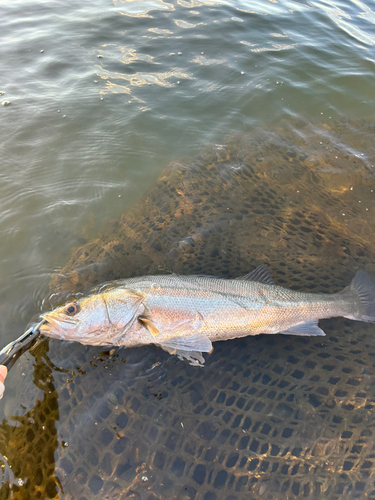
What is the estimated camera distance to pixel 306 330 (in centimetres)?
366

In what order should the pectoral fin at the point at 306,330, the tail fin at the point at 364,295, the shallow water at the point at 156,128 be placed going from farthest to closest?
the shallow water at the point at 156,128, the tail fin at the point at 364,295, the pectoral fin at the point at 306,330

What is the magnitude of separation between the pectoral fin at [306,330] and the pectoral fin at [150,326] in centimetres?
153

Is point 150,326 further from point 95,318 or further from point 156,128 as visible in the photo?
point 156,128

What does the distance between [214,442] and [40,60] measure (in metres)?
10.2

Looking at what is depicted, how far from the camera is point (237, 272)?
172 inches

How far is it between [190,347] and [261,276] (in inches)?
52.1

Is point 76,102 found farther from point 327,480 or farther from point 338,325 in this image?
point 327,480

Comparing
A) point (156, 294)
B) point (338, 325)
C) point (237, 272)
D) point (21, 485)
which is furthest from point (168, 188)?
point (21, 485)

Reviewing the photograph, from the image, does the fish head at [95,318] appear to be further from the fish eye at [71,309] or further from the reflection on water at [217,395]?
the reflection on water at [217,395]

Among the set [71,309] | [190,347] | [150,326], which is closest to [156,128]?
[71,309]

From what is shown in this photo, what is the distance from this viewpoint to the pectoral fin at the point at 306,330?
11.9ft

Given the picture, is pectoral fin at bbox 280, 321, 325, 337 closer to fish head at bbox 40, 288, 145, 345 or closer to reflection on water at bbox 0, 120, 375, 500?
reflection on water at bbox 0, 120, 375, 500

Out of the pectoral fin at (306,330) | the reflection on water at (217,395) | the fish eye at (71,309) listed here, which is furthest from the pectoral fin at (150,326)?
the pectoral fin at (306,330)

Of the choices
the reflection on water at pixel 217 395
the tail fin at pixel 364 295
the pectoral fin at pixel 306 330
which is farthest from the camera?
the tail fin at pixel 364 295
